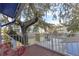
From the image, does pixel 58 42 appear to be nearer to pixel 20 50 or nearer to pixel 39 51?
pixel 39 51

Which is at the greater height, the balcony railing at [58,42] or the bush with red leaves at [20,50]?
the balcony railing at [58,42]

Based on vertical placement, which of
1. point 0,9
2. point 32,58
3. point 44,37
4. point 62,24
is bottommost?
point 32,58

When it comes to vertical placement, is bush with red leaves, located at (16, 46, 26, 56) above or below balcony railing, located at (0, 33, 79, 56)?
below

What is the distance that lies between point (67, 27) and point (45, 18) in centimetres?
19

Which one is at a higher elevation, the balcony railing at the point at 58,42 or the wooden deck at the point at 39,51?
the balcony railing at the point at 58,42

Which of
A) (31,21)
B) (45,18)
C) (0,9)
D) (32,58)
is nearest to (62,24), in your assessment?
(45,18)

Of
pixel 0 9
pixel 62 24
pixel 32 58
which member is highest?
pixel 0 9

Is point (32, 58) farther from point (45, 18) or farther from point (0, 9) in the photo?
point (0, 9)

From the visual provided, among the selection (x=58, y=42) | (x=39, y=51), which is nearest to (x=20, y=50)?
(x=39, y=51)

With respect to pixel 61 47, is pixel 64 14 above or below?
above

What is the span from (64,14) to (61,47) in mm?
270

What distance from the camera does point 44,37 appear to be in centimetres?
121

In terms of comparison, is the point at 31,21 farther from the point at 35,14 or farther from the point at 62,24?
the point at 62,24

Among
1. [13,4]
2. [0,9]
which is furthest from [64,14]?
[0,9]
